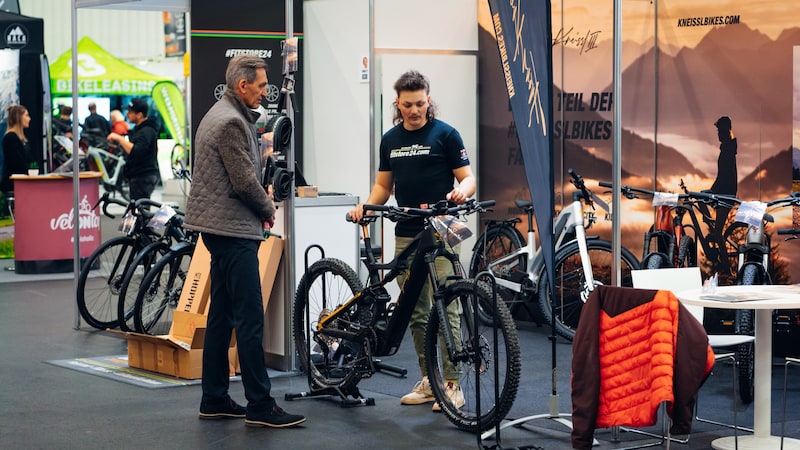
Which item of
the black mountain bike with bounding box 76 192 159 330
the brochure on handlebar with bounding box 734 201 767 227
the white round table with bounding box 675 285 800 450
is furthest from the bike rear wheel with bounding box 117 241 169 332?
the white round table with bounding box 675 285 800 450

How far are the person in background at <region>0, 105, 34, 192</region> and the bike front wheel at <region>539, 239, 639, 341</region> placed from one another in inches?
267

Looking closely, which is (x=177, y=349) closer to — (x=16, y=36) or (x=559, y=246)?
(x=559, y=246)

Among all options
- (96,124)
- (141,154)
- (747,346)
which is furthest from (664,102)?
(96,124)

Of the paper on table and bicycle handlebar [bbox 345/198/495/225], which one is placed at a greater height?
bicycle handlebar [bbox 345/198/495/225]

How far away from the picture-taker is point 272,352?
23.9ft

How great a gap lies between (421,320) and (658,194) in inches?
76.5

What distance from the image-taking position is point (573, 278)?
8.29m

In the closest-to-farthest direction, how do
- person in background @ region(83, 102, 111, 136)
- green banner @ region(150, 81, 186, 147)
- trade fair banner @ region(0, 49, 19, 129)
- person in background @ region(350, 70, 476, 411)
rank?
person in background @ region(350, 70, 476, 411), trade fair banner @ region(0, 49, 19, 129), person in background @ region(83, 102, 111, 136), green banner @ region(150, 81, 186, 147)

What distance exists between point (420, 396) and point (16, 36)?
9.60 metres

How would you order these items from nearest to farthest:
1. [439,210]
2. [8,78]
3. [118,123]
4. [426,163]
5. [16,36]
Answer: [439,210]
[426,163]
[16,36]
[8,78]
[118,123]

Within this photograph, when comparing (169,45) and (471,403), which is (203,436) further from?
(169,45)

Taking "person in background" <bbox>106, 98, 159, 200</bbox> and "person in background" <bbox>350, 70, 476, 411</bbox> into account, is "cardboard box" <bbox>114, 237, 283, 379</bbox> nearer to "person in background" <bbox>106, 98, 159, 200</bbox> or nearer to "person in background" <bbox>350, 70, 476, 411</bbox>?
"person in background" <bbox>350, 70, 476, 411</bbox>

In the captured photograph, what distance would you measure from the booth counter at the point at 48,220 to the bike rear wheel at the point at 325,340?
19.0 feet

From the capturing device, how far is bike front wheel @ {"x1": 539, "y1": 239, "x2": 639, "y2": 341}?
8141mm
